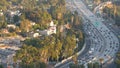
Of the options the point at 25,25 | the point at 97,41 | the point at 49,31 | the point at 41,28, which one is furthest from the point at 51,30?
the point at 97,41

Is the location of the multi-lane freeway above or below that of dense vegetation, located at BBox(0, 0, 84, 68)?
below

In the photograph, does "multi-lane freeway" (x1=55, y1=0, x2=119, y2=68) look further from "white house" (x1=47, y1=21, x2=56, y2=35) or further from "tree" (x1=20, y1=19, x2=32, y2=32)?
"tree" (x1=20, y1=19, x2=32, y2=32)

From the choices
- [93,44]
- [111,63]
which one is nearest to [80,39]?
[93,44]

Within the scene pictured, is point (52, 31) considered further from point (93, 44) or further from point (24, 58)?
point (24, 58)

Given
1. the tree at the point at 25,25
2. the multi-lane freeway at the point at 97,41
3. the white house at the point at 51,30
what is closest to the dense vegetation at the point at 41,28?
the tree at the point at 25,25

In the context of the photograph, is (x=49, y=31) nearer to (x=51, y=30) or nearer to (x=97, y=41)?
(x=51, y=30)

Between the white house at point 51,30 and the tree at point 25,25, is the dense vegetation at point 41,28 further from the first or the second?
the white house at point 51,30

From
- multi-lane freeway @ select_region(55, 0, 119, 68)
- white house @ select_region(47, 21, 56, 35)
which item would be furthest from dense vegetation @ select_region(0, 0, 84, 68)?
multi-lane freeway @ select_region(55, 0, 119, 68)

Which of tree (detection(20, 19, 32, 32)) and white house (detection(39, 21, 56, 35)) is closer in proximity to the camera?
white house (detection(39, 21, 56, 35))
